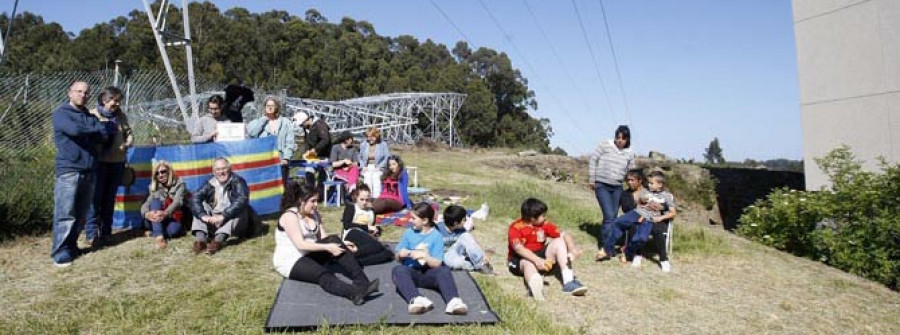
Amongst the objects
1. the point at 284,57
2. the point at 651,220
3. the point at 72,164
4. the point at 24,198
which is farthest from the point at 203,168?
the point at 284,57

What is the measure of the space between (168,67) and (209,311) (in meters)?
6.88

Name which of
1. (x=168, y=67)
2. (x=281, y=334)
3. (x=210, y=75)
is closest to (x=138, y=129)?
(x=168, y=67)

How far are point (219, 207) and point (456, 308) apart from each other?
319cm

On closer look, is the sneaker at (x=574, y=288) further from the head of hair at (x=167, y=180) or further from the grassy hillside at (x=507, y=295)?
the head of hair at (x=167, y=180)

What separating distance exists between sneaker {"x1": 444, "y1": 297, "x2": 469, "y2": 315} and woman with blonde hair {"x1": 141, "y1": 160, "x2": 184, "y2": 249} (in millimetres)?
3702

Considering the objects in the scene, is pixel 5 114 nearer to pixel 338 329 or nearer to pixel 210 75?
pixel 338 329

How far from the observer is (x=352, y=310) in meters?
4.50

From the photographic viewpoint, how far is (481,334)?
13.7 feet

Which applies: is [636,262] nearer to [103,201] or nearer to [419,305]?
[419,305]

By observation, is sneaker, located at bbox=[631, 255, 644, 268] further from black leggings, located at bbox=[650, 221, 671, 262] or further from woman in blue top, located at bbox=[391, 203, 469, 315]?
woman in blue top, located at bbox=[391, 203, 469, 315]

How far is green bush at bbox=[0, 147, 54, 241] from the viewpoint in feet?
22.5

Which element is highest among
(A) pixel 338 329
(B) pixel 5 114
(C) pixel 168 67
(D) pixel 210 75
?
(D) pixel 210 75

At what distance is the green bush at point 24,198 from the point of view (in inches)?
269

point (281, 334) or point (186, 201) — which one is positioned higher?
point (186, 201)
